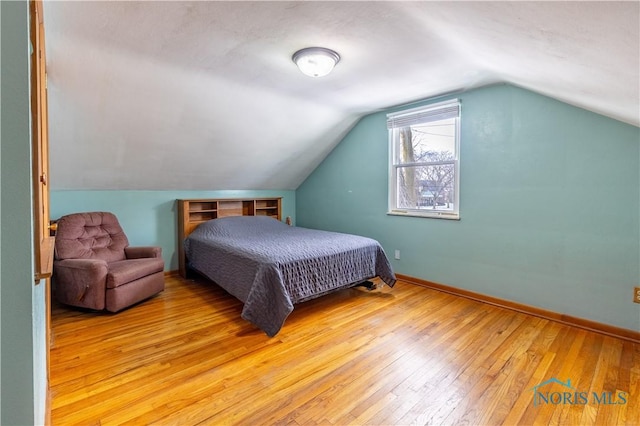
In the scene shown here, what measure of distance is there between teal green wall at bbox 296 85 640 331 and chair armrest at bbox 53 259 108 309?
319cm

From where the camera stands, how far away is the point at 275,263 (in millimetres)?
2545

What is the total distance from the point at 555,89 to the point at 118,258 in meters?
4.34

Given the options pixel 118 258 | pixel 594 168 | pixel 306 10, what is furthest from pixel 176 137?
pixel 594 168

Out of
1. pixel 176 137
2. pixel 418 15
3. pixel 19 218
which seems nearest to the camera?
pixel 19 218

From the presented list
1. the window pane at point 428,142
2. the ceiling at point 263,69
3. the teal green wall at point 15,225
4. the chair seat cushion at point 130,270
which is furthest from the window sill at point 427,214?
the teal green wall at point 15,225

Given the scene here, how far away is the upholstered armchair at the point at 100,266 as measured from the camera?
273 centimetres

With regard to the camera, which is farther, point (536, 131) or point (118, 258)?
point (118, 258)

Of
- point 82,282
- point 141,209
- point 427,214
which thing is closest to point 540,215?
point 427,214

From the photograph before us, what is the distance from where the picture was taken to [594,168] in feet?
8.25

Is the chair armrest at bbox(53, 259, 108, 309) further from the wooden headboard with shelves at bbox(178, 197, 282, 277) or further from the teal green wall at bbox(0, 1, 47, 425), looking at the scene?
the teal green wall at bbox(0, 1, 47, 425)

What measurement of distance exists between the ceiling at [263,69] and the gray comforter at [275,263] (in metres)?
0.99

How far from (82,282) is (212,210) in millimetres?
1767

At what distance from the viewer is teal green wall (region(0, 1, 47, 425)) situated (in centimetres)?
76

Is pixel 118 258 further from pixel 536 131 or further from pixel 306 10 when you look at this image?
pixel 536 131
